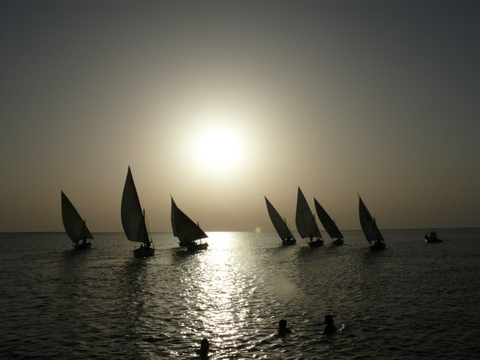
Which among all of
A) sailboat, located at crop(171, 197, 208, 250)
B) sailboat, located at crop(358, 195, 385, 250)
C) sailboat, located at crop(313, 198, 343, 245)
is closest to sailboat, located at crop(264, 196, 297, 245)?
sailboat, located at crop(313, 198, 343, 245)

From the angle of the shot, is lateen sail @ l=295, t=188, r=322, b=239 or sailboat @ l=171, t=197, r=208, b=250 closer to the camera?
sailboat @ l=171, t=197, r=208, b=250

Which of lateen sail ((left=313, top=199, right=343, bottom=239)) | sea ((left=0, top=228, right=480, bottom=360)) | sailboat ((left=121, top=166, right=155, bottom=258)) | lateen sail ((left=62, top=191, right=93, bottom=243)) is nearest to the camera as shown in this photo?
sea ((left=0, top=228, right=480, bottom=360))

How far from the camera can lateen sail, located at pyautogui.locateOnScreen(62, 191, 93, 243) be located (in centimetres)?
8594

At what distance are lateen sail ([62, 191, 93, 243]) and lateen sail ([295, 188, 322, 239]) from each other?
55693 millimetres

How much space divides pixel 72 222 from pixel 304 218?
59.0 m

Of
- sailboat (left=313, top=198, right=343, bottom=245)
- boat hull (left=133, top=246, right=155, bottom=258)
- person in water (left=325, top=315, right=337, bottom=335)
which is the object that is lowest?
person in water (left=325, top=315, right=337, bottom=335)

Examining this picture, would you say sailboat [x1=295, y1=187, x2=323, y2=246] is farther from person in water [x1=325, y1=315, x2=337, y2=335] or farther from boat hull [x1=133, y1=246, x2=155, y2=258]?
person in water [x1=325, y1=315, x2=337, y2=335]

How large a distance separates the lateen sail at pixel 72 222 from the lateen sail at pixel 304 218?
5569cm

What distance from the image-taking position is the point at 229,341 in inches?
865

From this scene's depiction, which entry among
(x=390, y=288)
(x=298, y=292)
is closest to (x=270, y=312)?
(x=298, y=292)

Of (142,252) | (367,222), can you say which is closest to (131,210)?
(142,252)

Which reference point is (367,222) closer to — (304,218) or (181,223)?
(304,218)

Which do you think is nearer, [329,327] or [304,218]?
[329,327]

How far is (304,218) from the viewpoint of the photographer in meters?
98.5
